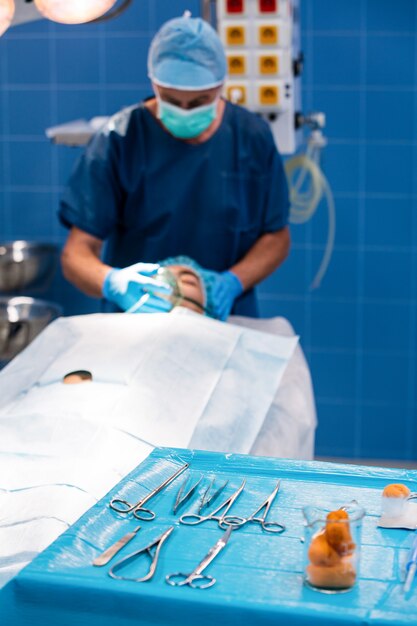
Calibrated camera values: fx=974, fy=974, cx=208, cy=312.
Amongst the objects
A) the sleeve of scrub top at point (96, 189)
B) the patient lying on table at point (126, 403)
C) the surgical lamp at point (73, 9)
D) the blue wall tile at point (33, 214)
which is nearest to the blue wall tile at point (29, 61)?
the blue wall tile at point (33, 214)

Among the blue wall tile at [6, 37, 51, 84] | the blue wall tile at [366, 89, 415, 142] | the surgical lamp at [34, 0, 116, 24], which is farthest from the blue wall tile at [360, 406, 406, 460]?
the surgical lamp at [34, 0, 116, 24]

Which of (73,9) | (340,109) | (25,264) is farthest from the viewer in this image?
(340,109)

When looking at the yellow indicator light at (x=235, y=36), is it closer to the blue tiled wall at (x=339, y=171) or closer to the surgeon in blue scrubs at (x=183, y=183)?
the surgeon in blue scrubs at (x=183, y=183)

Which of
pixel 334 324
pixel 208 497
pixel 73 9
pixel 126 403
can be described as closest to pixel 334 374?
pixel 334 324

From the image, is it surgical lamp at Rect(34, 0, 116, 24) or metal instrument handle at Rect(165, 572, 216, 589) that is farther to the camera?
surgical lamp at Rect(34, 0, 116, 24)

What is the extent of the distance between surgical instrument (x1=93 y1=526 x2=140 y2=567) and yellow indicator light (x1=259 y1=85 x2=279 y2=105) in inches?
86.9

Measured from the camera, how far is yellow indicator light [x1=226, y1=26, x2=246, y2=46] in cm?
323

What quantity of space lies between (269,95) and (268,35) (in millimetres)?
195

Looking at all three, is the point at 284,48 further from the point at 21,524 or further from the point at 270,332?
the point at 21,524

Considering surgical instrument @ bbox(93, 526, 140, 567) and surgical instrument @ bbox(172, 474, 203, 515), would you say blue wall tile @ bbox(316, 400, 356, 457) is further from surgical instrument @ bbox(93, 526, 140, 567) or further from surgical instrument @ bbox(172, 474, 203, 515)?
surgical instrument @ bbox(93, 526, 140, 567)

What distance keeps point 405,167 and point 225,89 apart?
4.43ft

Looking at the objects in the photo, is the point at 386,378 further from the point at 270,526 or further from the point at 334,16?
the point at 270,526

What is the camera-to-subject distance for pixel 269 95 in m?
3.24

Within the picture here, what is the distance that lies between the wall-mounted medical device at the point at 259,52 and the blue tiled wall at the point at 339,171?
1112 millimetres
